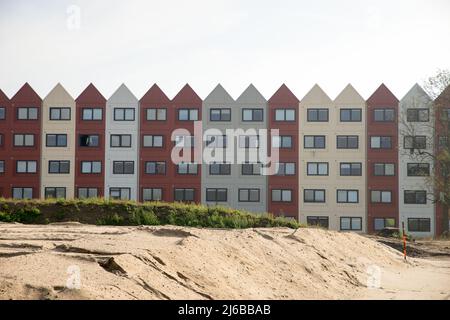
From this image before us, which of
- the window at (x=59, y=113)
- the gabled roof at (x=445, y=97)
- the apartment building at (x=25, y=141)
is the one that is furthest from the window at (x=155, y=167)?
the gabled roof at (x=445, y=97)

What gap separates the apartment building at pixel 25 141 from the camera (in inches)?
2223

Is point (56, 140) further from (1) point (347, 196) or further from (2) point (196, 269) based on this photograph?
(2) point (196, 269)

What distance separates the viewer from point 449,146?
44156 mm

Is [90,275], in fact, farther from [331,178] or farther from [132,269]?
[331,178]

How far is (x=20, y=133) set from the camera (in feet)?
186

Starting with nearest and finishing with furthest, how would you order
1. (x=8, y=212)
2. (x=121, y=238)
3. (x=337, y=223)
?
(x=121, y=238) → (x=8, y=212) → (x=337, y=223)

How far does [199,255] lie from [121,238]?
264cm

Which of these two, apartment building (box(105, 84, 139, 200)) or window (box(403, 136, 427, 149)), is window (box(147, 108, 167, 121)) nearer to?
apartment building (box(105, 84, 139, 200))

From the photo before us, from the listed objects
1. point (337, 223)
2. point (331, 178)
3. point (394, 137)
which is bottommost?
point (337, 223)

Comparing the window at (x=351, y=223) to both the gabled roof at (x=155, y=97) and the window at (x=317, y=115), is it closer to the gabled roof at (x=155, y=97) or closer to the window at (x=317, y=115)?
the window at (x=317, y=115)

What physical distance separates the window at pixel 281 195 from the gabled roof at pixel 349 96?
9.54 m

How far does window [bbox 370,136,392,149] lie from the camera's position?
182 feet

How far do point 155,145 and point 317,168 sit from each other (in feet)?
50.0
